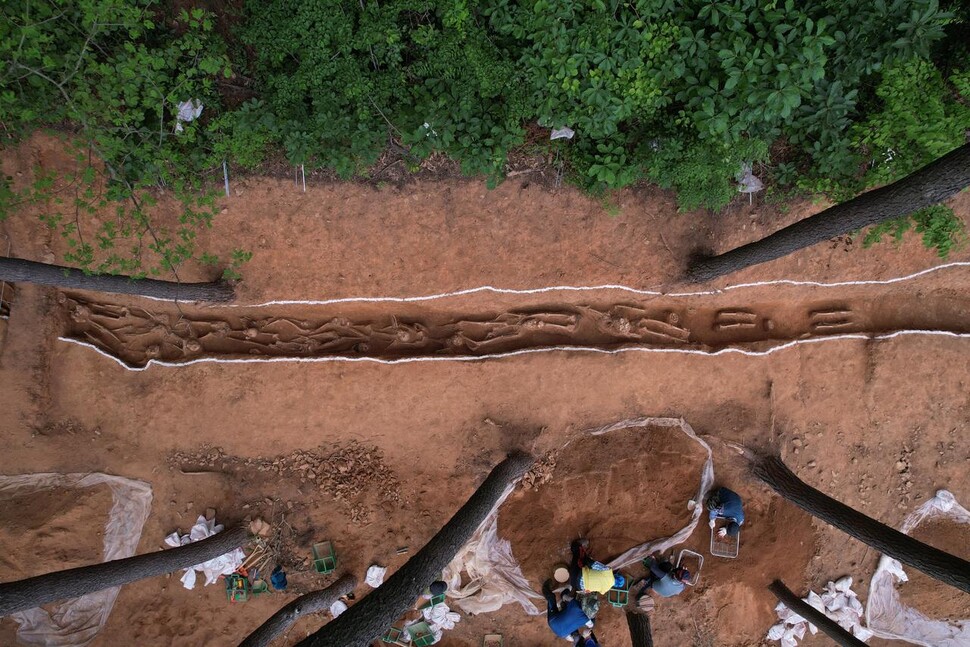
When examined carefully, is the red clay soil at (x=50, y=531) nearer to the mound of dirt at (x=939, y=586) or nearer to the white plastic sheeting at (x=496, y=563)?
the white plastic sheeting at (x=496, y=563)

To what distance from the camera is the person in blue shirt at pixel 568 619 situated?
6434 mm

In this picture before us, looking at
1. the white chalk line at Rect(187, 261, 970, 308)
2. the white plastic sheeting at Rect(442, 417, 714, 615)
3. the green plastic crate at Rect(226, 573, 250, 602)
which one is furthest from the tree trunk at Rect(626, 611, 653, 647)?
the green plastic crate at Rect(226, 573, 250, 602)

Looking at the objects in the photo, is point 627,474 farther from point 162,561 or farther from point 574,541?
point 162,561

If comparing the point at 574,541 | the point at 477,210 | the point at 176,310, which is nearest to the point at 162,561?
the point at 176,310

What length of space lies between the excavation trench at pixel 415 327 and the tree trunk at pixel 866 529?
5.45 feet

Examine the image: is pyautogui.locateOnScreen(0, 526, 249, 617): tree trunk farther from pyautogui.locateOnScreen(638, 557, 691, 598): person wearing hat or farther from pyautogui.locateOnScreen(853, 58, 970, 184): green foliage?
pyautogui.locateOnScreen(853, 58, 970, 184): green foliage

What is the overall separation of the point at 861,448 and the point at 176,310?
30.6 ft

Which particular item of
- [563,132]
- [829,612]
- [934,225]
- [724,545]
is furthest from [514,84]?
[829,612]

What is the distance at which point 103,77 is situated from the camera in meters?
4.66

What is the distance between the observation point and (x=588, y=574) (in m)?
6.49

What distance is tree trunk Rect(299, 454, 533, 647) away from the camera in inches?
159

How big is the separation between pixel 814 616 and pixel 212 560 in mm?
7855

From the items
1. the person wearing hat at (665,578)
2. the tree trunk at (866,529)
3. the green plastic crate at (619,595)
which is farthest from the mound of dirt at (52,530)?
the tree trunk at (866,529)

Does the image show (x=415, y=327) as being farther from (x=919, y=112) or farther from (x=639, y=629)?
(x=919, y=112)
